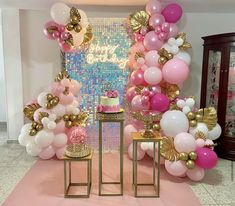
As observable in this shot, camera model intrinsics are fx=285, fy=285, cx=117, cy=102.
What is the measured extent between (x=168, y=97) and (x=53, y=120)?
156 cm

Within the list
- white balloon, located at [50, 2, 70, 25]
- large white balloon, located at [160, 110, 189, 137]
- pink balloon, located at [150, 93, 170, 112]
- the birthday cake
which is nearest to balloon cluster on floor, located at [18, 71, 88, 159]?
white balloon, located at [50, 2, 70, 25]

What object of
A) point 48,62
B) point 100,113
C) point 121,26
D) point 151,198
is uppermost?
point 121,26

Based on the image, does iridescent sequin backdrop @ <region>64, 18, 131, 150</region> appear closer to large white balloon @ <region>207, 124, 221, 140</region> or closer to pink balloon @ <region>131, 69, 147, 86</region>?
pink balloon @ <region>131, 69, 147, 86</region>

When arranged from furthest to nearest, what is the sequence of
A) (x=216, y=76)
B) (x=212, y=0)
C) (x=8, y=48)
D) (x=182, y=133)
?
(x=8, y=48) < (x=216, y=76) < (x=212, y=0) < (x=182, y=133)

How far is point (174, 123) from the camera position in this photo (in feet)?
10.6

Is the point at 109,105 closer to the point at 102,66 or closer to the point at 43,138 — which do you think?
the point at 43,138

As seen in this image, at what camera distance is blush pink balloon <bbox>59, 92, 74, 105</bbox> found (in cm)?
379

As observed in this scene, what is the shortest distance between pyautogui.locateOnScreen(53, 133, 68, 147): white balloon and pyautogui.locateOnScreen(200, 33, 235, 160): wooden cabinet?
2143 mm

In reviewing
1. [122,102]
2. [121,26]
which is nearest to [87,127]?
[122,102]

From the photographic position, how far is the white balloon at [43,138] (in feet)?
12.0

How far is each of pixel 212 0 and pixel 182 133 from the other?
181 centimetres

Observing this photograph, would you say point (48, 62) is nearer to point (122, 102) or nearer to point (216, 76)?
point (122, 102)

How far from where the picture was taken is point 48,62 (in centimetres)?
455

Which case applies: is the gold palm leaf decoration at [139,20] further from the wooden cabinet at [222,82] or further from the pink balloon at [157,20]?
the wooden cabinet at [222,82]
